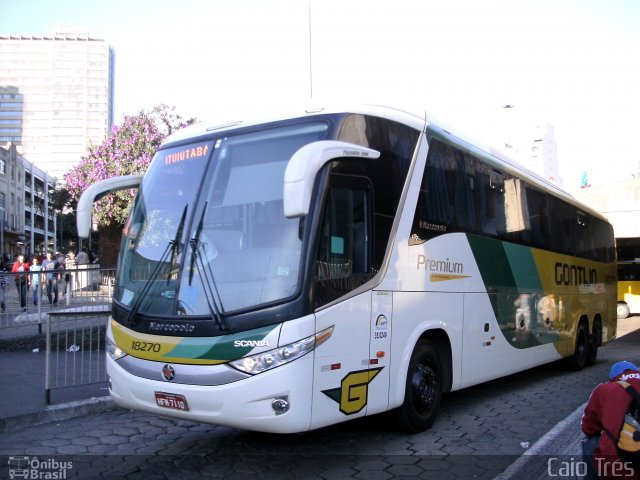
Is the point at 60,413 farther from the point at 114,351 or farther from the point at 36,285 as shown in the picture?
the point at 36,285

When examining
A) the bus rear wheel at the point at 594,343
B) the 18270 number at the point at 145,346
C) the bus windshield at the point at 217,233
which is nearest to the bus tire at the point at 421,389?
the bus windshield at the point at 217,233

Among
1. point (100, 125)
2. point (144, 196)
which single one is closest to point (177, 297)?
point (144, 196)

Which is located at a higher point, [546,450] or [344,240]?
[344,240]

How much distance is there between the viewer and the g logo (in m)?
4.73

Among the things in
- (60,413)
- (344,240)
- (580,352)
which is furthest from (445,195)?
(580,352)

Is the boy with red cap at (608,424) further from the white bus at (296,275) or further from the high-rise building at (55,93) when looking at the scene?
the high-rise building at (55,93)

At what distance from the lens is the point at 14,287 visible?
10305mm

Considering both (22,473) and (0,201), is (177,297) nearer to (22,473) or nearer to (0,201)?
(22,473)

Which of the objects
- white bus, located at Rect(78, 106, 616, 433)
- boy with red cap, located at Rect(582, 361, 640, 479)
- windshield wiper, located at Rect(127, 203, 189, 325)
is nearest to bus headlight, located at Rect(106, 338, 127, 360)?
white bus, located at Rect(78, 106, 616, 433)

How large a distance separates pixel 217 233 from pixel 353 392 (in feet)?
5.98

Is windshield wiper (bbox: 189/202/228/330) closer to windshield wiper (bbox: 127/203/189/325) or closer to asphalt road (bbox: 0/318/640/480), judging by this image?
windshield wiper (bbox: 127/203/189/325)

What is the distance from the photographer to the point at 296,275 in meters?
4.50

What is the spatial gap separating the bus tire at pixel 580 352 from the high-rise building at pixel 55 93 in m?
165

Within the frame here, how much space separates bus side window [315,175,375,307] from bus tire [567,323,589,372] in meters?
7.51
